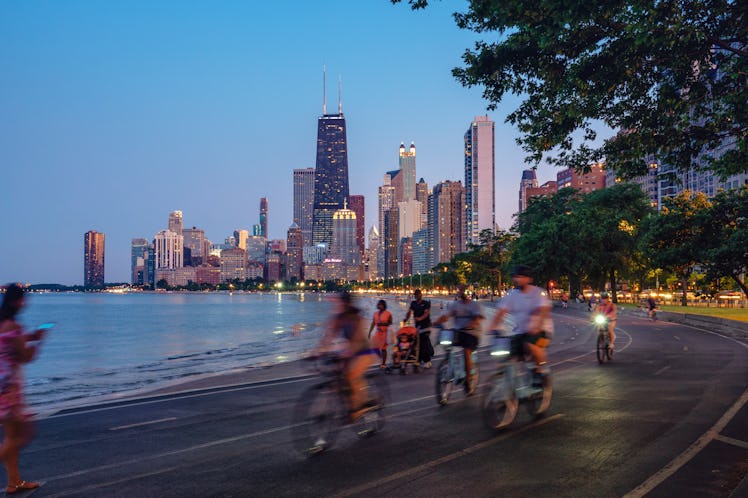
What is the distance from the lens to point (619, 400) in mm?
12102

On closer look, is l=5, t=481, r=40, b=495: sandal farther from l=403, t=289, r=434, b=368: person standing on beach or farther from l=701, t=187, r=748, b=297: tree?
l=701, t=187, r=748, b=297: tree

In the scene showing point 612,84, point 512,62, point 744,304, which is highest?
point 512,62

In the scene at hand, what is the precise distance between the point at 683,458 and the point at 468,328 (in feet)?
15.2

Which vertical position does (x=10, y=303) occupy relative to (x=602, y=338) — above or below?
above

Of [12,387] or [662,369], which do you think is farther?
[662,369]

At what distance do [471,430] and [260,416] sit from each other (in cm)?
383

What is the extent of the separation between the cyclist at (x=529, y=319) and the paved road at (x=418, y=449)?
3.88 feet

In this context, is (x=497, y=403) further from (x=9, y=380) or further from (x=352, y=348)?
(x=9, y=380)

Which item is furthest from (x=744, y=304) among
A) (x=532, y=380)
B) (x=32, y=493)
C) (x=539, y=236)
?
(x=32, y=493)

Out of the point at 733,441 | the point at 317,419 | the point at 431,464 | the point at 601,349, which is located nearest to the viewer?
the point at 431,464

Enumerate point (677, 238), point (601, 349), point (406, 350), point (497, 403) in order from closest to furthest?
point (497, 403), point (406, 350), point (601, 349), point (677, 238)

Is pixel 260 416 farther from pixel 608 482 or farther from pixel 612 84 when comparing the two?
pixel 612 84

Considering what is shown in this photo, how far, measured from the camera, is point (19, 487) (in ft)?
22.5

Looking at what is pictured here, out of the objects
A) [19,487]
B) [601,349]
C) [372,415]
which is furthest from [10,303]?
[601,349]
